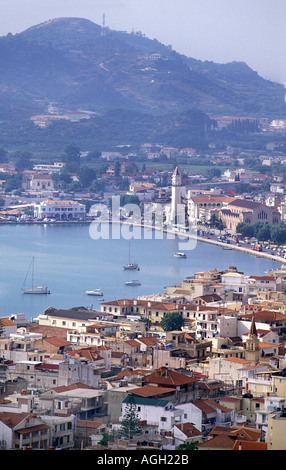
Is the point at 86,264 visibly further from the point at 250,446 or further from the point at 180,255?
the point at 250,446

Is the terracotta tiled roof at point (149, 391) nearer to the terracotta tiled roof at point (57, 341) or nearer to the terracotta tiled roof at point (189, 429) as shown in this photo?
the terracotta tiled roof at point (189, 429)

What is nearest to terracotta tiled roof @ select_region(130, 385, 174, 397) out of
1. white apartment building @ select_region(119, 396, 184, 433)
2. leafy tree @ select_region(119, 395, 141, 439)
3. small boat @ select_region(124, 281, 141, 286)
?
white apartment building @ select_region(119, 396, 184, 433)

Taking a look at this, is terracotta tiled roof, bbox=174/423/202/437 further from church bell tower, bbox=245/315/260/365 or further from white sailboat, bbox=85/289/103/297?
white sailboat, bbox=85/289/103/297

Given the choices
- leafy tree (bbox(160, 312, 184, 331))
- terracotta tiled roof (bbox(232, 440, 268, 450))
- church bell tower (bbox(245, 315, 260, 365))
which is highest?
terracotta tiled roof (bbox(232, 440, 268, 450))

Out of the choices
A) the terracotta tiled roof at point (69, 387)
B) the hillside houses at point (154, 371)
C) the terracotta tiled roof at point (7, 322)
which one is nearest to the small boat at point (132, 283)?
the hillside houses at point (154, 371)
